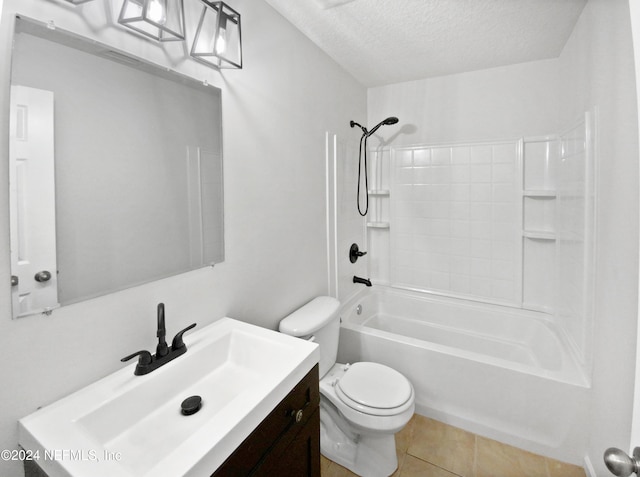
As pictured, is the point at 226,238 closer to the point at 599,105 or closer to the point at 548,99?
the point at 599,105

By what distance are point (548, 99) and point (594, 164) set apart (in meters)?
1.04

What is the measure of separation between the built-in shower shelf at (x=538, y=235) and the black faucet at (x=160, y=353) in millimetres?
2455

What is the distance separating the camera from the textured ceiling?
5.16 feet

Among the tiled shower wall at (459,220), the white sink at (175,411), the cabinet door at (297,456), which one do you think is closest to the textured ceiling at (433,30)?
the tiled shower wall at (459,220)

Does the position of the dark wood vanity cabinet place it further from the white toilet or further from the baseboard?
the baseboard

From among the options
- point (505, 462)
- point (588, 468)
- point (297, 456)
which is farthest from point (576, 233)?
point (297, 456)

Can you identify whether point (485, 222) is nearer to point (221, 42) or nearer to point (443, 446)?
point (443, 446)

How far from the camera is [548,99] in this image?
86.7 inches

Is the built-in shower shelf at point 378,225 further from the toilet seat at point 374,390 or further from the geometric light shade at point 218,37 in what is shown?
the geometric light shade at point 218,37

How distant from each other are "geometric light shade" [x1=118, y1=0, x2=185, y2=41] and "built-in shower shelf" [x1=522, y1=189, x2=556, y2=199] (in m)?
2.43

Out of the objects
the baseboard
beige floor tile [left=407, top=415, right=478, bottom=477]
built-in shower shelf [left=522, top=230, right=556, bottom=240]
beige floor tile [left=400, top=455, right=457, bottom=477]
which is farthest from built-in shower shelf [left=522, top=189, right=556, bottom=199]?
beige floor tile [left=400, top=455, right=457, bottom=477]

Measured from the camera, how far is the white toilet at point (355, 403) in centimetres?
148

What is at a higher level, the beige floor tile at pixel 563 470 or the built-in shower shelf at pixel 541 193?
the built-in shower shelf at pixel 541 193

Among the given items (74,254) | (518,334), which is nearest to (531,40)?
(518,334)
